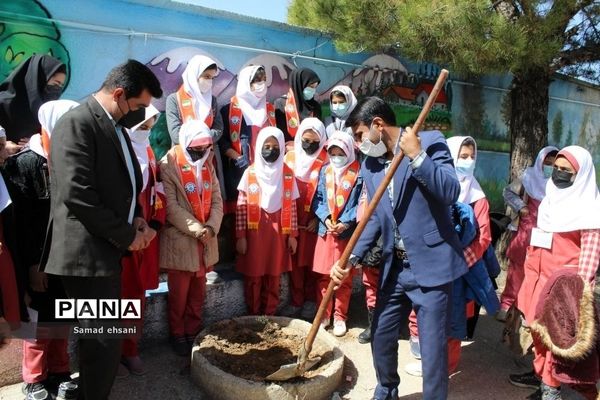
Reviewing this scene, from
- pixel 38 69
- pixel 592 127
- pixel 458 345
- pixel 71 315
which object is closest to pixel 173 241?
pixel 71 315

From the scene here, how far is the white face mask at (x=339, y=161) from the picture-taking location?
4.20 metres

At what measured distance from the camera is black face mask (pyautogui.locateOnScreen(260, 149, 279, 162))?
406cm

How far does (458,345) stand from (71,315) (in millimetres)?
2603

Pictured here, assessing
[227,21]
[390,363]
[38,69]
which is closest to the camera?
[390,363]

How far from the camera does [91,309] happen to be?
2.50 m

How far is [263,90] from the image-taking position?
4559mm

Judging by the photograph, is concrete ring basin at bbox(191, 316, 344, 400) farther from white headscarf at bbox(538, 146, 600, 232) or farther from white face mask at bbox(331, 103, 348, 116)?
white face mask at bbox(331, 103, 348, 116)

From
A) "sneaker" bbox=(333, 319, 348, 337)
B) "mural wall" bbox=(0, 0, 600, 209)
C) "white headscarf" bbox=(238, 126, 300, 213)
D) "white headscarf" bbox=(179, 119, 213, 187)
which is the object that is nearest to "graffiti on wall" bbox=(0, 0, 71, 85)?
"mural wall" bbox=(0, 0, 600, 209)

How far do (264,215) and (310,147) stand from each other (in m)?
0.77

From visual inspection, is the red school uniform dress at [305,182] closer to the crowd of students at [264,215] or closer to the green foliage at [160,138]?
the crowd of students at [264,215]

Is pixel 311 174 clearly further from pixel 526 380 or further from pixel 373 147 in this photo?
pixel 526 380

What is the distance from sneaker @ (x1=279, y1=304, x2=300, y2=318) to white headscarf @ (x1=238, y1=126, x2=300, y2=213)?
1071mm

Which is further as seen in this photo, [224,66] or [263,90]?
[224,66]

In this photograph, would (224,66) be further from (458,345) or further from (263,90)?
(458,345)
